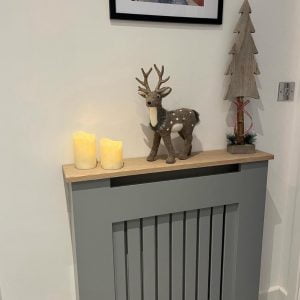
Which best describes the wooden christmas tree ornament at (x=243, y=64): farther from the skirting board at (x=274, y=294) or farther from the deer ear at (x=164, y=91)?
the skirting board at (x=274, y=294)

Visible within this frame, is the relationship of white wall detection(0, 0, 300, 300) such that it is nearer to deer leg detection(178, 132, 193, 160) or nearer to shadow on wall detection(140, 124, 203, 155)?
shadow on wall detection(140, 124, 203, 155)

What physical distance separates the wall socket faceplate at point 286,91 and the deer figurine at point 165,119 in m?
0.47

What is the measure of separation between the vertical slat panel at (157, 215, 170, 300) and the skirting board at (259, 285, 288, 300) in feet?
2.13

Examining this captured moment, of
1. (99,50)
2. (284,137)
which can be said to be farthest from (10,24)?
(284,137)

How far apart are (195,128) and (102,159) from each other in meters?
0.45

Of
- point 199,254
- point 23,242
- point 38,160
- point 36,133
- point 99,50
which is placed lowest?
point 199,254

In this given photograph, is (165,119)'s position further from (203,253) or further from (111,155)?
(203,253)

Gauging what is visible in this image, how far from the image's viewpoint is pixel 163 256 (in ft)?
4.35

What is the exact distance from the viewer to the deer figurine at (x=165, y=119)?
1172mm

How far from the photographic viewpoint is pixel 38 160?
120 centimetres

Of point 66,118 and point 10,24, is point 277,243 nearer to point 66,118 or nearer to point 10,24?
point 66,118

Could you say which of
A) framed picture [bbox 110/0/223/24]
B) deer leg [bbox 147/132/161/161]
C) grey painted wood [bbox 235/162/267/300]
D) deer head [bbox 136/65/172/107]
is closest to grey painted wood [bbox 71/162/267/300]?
grey painted wood [bbox 235/162/267/300]

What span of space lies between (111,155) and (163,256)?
0.50 meters

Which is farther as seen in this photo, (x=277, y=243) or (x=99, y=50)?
(x=277, y=243)
